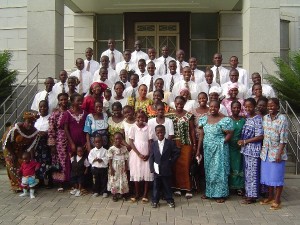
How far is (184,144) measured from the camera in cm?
668

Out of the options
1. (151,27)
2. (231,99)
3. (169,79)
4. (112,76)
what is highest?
(151,27)

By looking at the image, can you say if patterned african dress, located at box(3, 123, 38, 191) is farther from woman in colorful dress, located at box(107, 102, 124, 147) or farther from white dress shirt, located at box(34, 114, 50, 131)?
woman in colorful dress, located at box(107, 102, 124, 147)

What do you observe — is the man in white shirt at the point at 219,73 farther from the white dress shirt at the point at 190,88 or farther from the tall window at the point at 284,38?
the tall window at the point at 284,38

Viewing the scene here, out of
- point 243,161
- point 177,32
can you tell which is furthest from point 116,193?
point 177,32

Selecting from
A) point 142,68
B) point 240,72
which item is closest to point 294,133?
point 240,72

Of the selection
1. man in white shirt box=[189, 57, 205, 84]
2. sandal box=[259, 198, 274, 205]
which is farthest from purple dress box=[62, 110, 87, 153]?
sandal box=[259, 198, 274, 205]

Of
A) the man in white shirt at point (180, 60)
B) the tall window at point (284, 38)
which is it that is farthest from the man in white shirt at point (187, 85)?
the tall window at point (284, 38)

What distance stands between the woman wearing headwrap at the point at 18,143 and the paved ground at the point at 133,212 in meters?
0.39

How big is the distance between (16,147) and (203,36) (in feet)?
28.3

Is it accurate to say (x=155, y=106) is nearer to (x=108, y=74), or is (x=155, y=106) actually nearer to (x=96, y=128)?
(x=96, y=128)

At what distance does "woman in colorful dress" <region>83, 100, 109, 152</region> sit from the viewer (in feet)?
22.4

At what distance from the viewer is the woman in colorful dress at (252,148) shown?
6.34 metres

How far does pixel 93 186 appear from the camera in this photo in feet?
23.3

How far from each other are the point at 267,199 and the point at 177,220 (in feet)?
5.57
